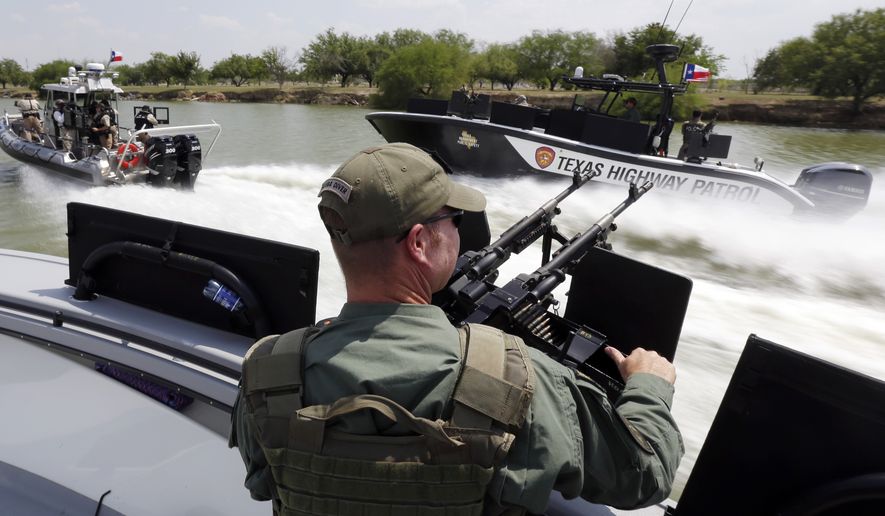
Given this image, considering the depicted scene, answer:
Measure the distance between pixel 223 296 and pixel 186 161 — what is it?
8413mm

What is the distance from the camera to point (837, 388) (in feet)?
3.54

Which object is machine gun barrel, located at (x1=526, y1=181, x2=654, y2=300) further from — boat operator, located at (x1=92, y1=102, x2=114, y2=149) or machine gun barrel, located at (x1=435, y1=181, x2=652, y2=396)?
A: boat operator, located at (x1=92, y1=102, x2=114, y2=149)

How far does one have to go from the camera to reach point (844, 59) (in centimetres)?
4419

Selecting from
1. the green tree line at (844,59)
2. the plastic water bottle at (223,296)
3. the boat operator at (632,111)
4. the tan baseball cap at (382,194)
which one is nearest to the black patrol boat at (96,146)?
the boat operator at (632,111)

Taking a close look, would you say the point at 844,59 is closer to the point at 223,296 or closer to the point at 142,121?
the point at 142,121

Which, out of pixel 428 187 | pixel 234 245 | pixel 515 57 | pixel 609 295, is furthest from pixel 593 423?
pixel 515 57

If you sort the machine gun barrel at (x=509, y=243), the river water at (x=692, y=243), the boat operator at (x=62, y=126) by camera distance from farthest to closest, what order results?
the boat operator at (x=62, y=126), the river water at (x=692, y=243), the machine gun barrel at (x=509, y=243)

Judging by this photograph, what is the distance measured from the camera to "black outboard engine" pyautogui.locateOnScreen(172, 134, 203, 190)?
30.6ft

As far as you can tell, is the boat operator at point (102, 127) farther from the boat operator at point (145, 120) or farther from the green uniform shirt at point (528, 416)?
the green uniform shirt at point (528, 416)

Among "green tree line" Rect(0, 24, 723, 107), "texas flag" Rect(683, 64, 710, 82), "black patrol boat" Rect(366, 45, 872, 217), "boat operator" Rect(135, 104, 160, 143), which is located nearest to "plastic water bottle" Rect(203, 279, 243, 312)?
"black patrol boat" Rect(366, 45, 872, 217)

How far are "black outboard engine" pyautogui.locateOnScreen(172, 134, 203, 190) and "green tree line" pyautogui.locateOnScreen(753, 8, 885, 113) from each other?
155ft

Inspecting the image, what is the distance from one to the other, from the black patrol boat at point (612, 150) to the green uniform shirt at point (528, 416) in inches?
311

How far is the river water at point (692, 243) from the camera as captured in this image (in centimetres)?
488

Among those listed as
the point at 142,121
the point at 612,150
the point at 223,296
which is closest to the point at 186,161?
the point at 142,121
